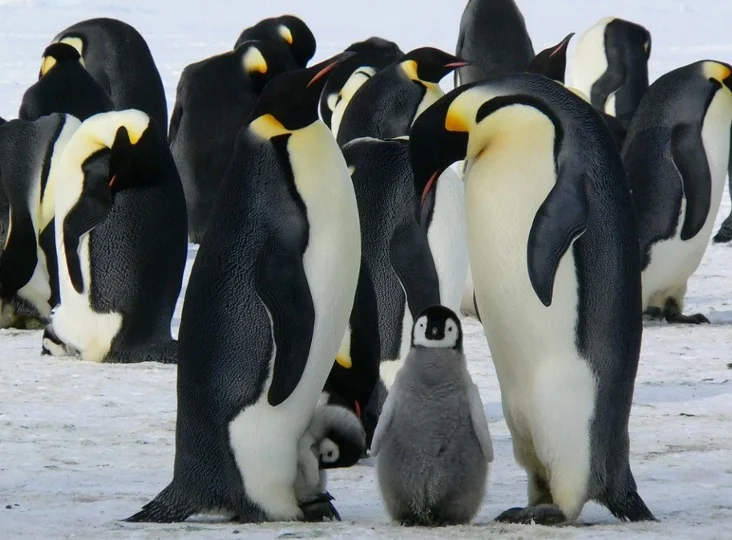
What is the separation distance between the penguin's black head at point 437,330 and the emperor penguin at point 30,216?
3741 millimetres

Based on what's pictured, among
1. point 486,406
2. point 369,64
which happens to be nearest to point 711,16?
point 369,64

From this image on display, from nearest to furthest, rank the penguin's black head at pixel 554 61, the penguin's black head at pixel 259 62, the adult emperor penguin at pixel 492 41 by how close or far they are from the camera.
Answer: the penguin's black head at pixel 554 61, the penguin's black head at pixel 259 62, the adult emperor penguin at pixel 492 41

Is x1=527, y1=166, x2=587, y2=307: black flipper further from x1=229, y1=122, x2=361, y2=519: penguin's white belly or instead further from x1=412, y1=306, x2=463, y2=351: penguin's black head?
x1=229, y1=122, x2=361, y2=519: penguin's white belly

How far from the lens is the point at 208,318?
341 cm

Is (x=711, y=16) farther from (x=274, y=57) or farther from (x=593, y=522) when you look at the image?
(x=593, y=522)

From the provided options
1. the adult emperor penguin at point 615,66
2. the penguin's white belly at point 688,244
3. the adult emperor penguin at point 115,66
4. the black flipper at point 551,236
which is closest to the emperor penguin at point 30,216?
the penguin's white belly at point 688,244

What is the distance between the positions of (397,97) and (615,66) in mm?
6890

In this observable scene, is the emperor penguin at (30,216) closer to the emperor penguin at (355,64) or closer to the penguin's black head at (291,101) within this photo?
the penguin's black head at (291,101)

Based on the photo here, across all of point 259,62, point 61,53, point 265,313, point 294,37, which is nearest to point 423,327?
point 265,313

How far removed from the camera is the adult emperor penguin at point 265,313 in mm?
3342

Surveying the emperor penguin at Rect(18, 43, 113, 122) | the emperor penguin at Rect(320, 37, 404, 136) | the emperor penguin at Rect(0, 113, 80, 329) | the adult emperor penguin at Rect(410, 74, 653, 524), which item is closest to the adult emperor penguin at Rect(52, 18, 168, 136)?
the emperor penguin at Rect(320, 37, 404, 136)

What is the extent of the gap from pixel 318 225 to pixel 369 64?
7.76 m

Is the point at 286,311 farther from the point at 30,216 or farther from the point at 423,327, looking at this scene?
the point at 30,216

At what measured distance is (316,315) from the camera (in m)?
3.48
